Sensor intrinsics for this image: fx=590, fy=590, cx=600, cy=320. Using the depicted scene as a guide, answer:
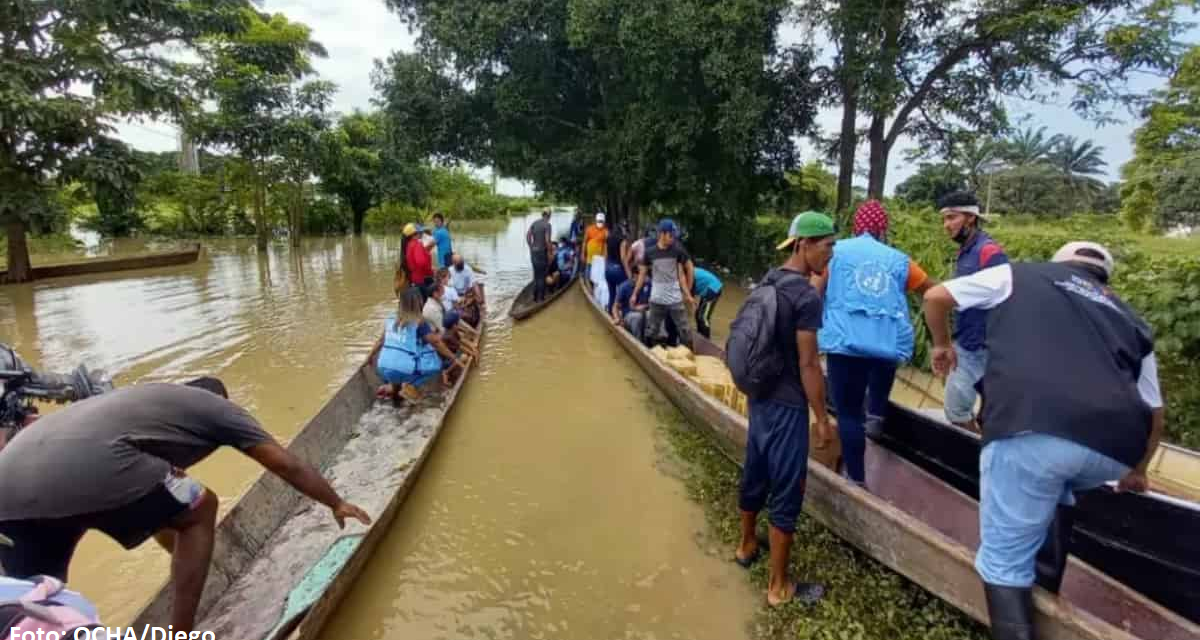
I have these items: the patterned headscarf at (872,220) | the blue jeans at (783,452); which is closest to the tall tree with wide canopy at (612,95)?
the patterned headscarf at (872,220)

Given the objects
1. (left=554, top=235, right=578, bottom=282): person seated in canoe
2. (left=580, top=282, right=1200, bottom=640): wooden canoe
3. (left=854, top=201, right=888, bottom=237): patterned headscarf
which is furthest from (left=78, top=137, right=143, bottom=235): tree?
(left=854, top=201, right=888, bottom=237): patterned headscarf

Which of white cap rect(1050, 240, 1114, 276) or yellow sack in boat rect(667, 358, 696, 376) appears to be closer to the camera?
white cap rect(1050, 240, 1114, 276)

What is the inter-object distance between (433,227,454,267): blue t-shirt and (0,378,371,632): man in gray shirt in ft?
24.2

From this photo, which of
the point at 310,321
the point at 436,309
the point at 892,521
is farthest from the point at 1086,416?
the point at 310,321

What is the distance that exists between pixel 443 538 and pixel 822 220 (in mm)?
2873

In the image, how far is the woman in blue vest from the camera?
3119 mm

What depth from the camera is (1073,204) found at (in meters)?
39.1

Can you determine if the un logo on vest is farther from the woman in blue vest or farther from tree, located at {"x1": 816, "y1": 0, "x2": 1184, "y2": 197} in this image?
tree, located at {"x1": 816, "y1": 0, "x2": 1184, "y2": 197}

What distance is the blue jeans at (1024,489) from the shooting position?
185cm

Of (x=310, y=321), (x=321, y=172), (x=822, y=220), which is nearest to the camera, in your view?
(x=822, y=220)

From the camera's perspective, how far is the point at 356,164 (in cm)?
2497

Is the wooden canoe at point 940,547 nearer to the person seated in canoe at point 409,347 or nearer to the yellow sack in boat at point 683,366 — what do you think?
the yellow sack in boat at point 683,366

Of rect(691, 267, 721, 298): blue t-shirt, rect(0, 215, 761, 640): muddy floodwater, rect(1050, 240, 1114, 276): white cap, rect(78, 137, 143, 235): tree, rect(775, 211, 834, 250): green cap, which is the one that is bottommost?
rect(0, 215, 761, 640): muddy floodwater

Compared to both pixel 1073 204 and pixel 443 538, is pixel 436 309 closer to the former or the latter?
pixel 443 538
